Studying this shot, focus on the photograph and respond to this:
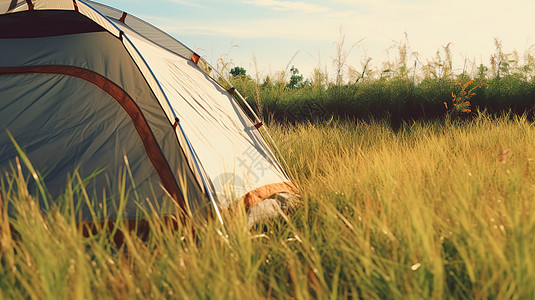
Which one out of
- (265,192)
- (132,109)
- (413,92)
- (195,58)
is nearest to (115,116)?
(132,109)

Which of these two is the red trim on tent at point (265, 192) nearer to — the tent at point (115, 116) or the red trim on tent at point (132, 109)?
the tent at point (115, 116)

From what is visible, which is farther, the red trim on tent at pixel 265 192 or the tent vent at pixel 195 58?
the tent vent at pixel 195 58

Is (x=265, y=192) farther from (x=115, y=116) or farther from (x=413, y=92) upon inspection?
(x=413, y=92)

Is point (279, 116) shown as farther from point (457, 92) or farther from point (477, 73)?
point (477, 73)

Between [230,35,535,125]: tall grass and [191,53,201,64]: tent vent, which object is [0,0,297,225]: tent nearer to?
[191,53,201,64]: tent vent

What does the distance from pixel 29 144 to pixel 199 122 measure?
1175mm

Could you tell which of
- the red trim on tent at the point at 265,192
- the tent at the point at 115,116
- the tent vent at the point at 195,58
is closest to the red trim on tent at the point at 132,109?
the tent at the point at 115,116

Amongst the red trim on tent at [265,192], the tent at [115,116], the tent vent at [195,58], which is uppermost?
the tent vent at [195,58]

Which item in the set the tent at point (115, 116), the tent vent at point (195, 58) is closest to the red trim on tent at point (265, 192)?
the tent at point (115, 116)

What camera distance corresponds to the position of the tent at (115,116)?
88.9 inches

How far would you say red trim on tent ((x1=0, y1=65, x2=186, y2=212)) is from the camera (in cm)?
231

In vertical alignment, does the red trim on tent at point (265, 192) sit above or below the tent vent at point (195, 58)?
below

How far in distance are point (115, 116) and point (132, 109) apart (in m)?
0.14

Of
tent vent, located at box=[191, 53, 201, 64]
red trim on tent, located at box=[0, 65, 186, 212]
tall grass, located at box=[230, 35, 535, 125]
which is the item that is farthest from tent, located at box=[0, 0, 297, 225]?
tall grass, located at box=[230, 35, 535, 125]
